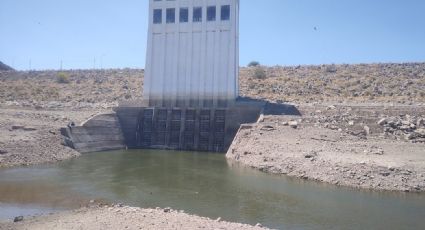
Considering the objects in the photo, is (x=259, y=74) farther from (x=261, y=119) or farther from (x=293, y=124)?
(x=293, y=124)

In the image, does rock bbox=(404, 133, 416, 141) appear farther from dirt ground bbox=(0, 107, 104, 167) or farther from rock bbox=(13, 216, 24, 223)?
dirt ground bbox=(0, 107, 104, 167)

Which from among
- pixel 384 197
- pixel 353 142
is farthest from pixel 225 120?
pixel 384 197

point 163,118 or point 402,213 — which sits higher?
point 163,118

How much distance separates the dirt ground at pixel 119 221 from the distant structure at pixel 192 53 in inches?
1041

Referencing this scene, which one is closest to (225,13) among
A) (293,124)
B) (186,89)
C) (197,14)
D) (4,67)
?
(197,14)

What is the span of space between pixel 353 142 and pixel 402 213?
35.9 feet

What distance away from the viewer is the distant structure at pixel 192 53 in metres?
41.4

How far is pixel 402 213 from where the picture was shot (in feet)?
53.4

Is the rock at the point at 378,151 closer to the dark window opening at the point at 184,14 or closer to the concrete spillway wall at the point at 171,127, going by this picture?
the concrete spillway wall at the point at 171,127

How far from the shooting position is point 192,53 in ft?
140

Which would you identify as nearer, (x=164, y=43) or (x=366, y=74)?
(x=164, y=43)

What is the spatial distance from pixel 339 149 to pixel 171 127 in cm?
1853

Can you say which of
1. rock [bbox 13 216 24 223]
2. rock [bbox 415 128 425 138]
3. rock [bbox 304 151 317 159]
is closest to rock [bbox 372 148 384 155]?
rock [bbox 304 151 317 159]

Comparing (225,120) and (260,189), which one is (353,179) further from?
(225,120)
